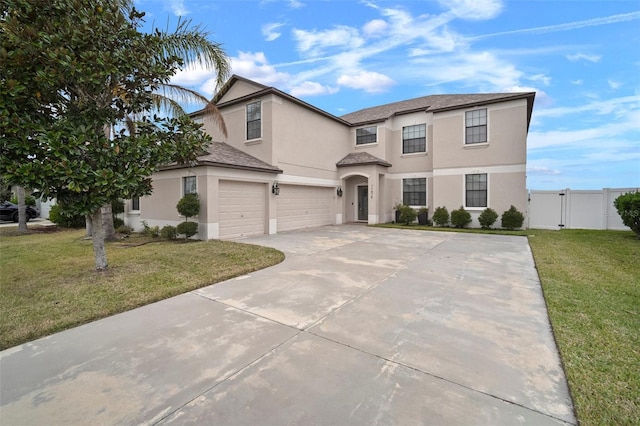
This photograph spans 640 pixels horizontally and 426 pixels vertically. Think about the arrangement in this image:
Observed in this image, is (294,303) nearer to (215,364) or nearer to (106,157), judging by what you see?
(215,364)

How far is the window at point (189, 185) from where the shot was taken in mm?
11453

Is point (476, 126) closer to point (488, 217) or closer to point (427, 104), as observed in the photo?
point (427, 104)

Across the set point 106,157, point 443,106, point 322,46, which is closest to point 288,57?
point 322,46

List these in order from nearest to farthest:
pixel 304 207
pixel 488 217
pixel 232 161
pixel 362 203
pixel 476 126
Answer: pixel 232 161, pixel 488 217, pixel 476 126, pixel 304 207, pixel 362 203

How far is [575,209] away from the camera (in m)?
14.4

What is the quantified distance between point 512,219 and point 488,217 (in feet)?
3.25

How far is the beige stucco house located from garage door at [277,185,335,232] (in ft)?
0.17

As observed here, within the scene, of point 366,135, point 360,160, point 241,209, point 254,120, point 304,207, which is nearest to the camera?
point 241,209

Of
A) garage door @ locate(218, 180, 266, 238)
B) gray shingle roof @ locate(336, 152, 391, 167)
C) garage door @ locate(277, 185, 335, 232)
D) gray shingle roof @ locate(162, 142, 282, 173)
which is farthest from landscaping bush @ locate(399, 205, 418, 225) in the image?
garage door @ locate(218, 180, 266, 238)

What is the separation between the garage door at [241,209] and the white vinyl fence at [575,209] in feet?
45.2

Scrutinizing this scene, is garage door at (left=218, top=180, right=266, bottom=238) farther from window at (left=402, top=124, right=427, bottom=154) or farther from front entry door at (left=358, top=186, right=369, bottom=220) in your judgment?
window at (left=402, top=124, right=427, bottom=154)

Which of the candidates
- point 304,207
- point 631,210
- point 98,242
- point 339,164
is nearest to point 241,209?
point 304,207

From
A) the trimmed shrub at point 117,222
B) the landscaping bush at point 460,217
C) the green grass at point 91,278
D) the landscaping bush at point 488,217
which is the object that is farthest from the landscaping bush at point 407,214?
the trimmed shrub at point 117,222

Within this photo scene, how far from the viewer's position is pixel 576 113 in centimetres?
1380
